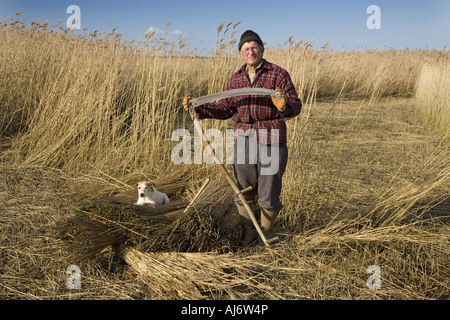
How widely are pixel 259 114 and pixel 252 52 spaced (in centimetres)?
39

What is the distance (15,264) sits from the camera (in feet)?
8.09

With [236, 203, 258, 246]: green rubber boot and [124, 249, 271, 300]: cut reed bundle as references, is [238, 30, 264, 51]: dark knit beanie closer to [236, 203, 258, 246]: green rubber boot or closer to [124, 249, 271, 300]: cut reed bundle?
[236, 203, 258, 246]: green rubber boot

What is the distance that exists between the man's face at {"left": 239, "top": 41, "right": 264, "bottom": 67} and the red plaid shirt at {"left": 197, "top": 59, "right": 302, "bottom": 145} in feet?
0.18

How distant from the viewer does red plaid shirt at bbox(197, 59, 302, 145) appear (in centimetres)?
231

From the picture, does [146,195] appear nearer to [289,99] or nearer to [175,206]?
[175,206]

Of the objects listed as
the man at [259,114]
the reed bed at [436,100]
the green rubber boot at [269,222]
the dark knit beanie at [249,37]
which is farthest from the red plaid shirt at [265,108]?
the reed bed at [436,100]

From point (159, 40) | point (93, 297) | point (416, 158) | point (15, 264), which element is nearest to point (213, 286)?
point (93, 297)

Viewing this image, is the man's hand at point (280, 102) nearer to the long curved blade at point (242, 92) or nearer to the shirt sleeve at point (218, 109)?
the long curved blade at point (242, 92)

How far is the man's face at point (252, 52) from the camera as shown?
2281mm

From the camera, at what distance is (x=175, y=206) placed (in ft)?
8.93

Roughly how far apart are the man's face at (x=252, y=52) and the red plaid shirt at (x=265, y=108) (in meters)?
0.05

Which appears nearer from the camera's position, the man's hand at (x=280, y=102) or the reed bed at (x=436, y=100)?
the man's hand at (x=280, y=102)

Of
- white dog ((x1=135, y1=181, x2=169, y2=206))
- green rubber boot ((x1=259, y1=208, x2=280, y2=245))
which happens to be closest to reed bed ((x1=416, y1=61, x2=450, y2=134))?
green rubber boot ((x1=259, y1=208, x2=280, y2=245))

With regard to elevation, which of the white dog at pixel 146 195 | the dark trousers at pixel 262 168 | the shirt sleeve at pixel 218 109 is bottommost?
the white dog at pixel 146 195
